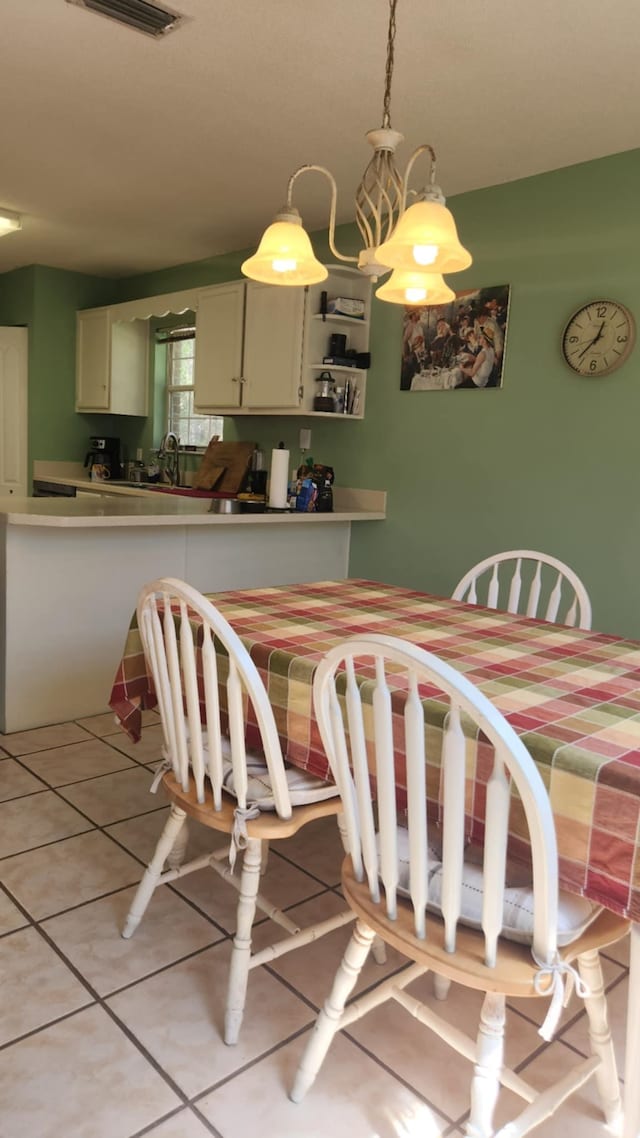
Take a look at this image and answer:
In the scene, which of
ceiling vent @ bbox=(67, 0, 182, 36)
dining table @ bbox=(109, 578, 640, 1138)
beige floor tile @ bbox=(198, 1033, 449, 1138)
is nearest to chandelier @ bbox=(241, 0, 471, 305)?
ceiling vent @ bbox=(67, 0, 182, 36)

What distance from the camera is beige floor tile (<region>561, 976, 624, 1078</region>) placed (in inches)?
60.4

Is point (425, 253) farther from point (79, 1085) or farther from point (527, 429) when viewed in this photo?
point (79, 1085)

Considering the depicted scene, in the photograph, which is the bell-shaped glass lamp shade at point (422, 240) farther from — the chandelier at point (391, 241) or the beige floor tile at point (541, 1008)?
the beige floor tile at point (541, 1008)

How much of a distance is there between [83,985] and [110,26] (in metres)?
2.59

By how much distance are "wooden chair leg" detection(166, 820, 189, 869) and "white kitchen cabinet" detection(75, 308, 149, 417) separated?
4116 millimetres

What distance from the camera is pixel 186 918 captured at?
74.6 inches

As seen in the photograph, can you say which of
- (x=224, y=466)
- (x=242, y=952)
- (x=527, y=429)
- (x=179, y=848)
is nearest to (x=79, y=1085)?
(x=242, y=952)

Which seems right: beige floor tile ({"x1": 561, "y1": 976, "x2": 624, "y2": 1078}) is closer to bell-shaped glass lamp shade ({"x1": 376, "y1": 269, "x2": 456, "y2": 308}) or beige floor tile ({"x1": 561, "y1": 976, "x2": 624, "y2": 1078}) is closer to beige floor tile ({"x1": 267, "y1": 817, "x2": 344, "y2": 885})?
beige floor tile ({"x1": 267, "y1": 817, "x2": 344, "y2": 885})

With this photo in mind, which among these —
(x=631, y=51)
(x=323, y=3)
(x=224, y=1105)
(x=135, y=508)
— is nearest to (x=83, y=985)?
(x=224, y=1105)

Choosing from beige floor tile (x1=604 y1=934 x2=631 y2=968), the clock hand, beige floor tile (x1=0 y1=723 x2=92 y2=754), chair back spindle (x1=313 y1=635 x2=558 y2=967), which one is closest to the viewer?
chair back spindle (x1=313 y1=635 x2=558 y2=967)

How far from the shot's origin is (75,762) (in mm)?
2773

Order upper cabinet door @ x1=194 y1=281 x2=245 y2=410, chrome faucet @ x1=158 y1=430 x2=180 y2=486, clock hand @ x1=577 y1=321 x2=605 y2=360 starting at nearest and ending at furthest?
clock hand @ x1=577 y1=321 x2=605 y2=360
upper cabinet door @ x1=194 y1=281 x2=245 y2=410
chrome faucet @ x1=158 y1=430 x2=180 y2=486

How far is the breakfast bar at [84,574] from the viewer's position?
296 centimetres

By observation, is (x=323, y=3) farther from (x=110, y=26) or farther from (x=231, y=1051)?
(x=231, y=1051)
